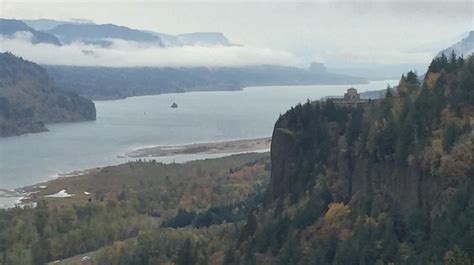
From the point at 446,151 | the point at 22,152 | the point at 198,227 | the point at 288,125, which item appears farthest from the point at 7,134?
the point at 446,151

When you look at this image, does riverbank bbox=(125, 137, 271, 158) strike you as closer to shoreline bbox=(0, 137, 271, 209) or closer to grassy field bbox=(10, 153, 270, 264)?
shoreline bbox=(0, 137, 271, 209)

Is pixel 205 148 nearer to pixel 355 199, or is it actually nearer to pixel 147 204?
pixel 147 204

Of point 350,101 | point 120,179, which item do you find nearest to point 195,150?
point 120,179

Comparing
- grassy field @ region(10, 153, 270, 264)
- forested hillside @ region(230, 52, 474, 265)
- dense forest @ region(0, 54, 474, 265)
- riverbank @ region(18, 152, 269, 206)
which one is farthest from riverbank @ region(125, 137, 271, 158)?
forested hillside @ region(230, 52, 474, 265)

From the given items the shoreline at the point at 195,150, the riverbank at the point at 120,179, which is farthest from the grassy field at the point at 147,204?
the shoreline at the point at 195,150

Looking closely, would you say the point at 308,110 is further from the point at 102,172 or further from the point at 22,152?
A: the point at 22,152

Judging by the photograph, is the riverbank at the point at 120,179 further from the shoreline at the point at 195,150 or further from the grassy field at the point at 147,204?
the shoreline at the point at 195,150
